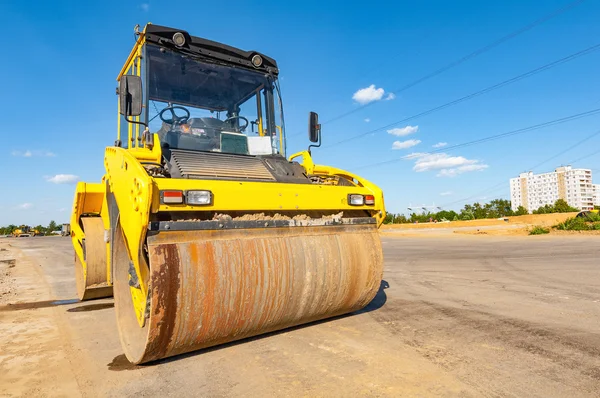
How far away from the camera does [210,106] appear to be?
4.67 metres

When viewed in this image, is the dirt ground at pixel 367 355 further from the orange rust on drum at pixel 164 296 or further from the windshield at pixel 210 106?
the windshield at pixel 210 106

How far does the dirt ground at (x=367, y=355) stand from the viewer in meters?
2.62

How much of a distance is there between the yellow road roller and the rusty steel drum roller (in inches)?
0.4

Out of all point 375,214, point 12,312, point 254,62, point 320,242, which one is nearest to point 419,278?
point 375,214

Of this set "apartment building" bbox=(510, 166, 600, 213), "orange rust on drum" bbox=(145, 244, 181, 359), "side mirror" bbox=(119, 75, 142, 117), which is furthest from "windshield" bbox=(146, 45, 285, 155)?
"apartment building" bbox=(510, 166, 600, 213)

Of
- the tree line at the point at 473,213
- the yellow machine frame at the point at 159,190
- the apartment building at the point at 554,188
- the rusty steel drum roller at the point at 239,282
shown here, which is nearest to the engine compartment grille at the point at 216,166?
the yellow machine frame at the point at 159,190

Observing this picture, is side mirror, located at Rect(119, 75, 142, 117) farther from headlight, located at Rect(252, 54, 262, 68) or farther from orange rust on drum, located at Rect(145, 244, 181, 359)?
headlight, located at Rect(252, 54, 262, 68)

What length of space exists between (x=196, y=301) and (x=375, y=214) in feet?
7.24

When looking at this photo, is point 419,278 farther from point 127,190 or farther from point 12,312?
point 12,312

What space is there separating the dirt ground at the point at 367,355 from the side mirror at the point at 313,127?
2278 millimetres

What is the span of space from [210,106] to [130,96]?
4.10 feet

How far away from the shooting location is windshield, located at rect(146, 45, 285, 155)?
4.16 m

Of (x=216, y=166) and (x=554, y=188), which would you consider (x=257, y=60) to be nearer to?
(x=216, y=166)

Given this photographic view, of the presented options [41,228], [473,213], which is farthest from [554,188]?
[41,228]
